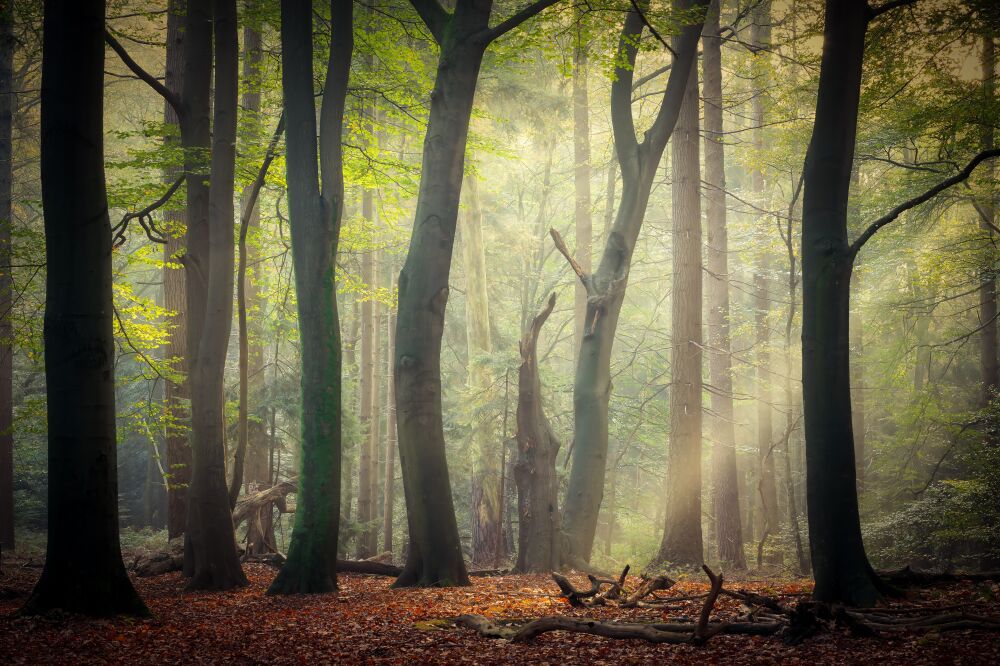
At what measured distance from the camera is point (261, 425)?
1465cm

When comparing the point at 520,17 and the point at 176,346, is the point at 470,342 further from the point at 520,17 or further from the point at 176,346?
the point at 520,17

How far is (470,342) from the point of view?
54.2ft

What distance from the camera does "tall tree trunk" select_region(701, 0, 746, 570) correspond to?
12906 millimetres

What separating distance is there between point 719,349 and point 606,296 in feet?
12.0

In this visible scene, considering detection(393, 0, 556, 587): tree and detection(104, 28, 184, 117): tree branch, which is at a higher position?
detection(104, 28, 184, 117): tree branch

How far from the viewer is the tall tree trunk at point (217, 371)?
8.44 m

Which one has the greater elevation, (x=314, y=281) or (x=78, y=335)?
(x=314, y=281)

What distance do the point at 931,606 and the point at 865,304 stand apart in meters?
13.4

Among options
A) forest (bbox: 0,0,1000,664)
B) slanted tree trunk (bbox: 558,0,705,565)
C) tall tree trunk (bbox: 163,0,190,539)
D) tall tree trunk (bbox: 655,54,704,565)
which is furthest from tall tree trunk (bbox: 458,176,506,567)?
tall tree trunk (bbox: 163,0,190,539)

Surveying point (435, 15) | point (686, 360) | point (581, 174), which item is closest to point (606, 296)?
point (686, 360)

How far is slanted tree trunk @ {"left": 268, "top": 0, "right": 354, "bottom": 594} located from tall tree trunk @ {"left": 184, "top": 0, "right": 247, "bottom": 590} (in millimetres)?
1195

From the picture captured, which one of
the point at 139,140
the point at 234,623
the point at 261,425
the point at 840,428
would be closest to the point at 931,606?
the point at 840,428

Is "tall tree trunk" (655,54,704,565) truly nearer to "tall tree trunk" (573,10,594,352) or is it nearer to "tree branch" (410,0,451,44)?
"tree branch" (410,0,451,44)

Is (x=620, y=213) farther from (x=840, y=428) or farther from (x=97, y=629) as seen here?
(x=97, y=629)
